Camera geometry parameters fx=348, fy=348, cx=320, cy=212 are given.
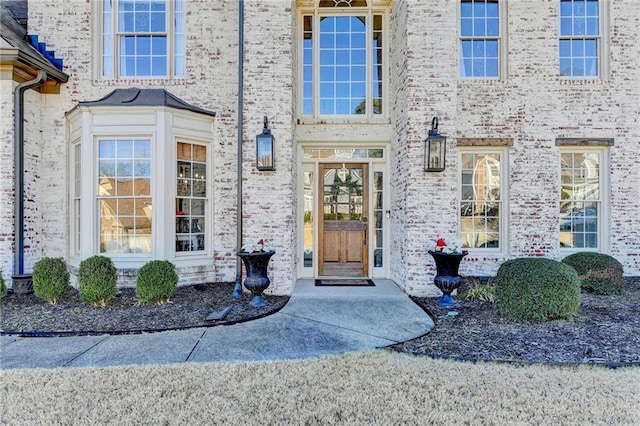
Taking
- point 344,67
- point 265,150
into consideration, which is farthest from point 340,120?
point 265,150

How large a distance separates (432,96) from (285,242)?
11.3 feet

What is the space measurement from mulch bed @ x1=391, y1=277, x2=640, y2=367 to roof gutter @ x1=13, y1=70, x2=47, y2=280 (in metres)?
6.55

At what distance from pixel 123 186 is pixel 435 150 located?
5.27 metres

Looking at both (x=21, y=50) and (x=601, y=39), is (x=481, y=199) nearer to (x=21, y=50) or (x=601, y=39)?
(x=601, y=39)

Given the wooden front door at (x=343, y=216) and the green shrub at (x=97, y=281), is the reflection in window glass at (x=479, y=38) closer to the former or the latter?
the wooden front door at (x=343, y=216)

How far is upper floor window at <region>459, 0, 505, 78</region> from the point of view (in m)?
6.55

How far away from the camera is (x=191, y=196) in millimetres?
6324

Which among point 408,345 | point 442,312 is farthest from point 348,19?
point 408,345

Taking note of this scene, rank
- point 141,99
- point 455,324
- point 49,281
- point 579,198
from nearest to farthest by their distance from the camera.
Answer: point 455,324 → point 49,281 → point 141,99 → point 579,198

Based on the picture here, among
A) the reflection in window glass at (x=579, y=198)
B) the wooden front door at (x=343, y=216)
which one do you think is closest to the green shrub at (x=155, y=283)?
the wooden front door at (x=343, y=216)

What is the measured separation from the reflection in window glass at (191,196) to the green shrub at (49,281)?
1717mm

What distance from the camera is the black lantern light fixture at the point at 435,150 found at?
Result: 5582mm

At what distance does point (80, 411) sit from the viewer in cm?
246

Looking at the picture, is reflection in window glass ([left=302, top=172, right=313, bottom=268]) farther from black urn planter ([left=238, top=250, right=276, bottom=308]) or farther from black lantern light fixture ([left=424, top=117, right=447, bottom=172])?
black lantern light fixture ([left=424, top=117, right=447, bottom=172])
